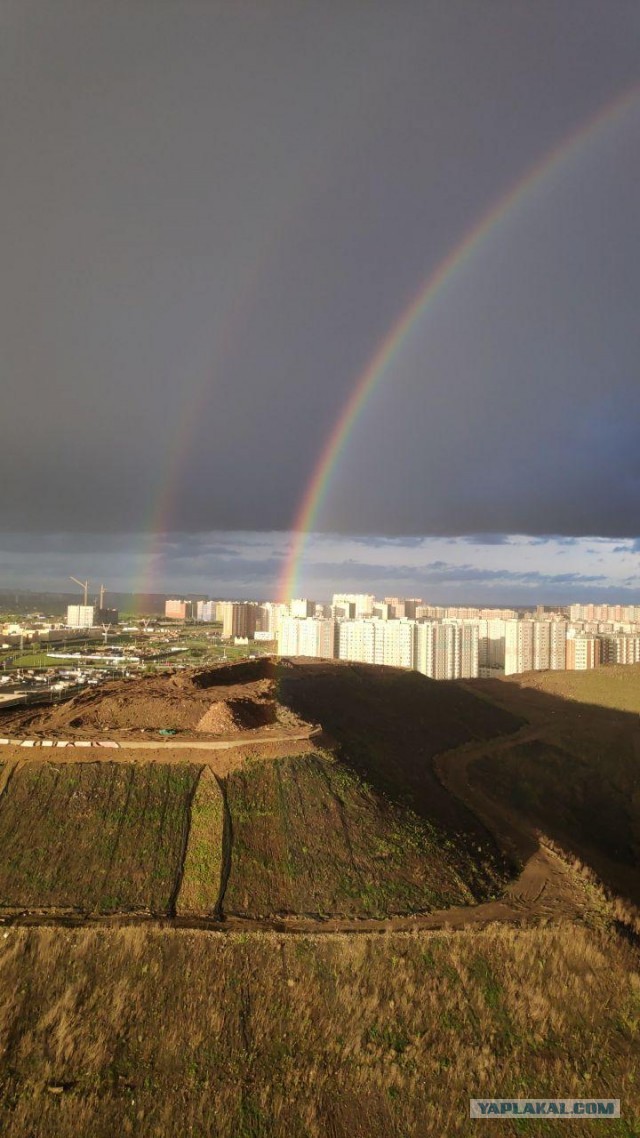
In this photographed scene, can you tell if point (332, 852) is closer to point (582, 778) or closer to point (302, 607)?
point (582, 778)

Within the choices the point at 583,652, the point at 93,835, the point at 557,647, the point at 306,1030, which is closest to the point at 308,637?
the point at 557,647

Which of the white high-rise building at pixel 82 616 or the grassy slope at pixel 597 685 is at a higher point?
the white high-rise building at pixel 82 616

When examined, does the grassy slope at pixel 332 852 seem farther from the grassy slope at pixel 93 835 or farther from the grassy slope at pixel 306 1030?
the grassy slope at pixel 93 835

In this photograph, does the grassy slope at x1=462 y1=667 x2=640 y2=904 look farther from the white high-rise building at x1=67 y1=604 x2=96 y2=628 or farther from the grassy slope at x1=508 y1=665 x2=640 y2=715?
the white high-rise building at x1=67 y1=604 x2=96 y2=628

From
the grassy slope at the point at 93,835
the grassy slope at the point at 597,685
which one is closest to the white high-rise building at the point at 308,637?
the grassy slope at the point at 597,685

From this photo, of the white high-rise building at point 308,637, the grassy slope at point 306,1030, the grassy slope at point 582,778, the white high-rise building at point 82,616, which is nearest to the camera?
the grassy slope at point 306,1030

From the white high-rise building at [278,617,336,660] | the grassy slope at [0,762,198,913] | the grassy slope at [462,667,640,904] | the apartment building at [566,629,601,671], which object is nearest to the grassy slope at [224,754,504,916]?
the grassy slope at [0,762,198,913]

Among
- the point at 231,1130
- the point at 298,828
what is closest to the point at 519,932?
the point at 298,828
